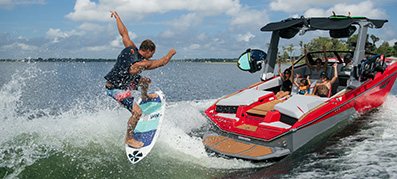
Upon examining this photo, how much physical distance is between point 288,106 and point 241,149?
120cm

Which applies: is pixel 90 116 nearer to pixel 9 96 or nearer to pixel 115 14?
pixel 9 96

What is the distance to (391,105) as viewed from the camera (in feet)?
28.9

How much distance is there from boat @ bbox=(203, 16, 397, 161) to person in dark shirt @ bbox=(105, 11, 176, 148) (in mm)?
1527

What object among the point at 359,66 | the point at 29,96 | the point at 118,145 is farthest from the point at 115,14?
the point at 29,96

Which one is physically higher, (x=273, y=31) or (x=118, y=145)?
(x=273, y=31)

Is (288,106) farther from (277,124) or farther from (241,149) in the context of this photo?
(241,149)

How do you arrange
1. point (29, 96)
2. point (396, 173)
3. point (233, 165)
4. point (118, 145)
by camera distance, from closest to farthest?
point (396, 173) → point (233, 165) → point (118, 145) → point (29, 96)

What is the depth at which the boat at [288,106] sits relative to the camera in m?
5.28

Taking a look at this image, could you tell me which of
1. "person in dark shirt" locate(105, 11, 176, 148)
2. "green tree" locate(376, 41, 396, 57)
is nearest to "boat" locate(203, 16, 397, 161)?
"person in dark shirt" locate(105, 11, 176, 148)

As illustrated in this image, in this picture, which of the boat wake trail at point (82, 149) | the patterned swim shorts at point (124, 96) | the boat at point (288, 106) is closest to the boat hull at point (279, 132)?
the boat at point (288, 106)

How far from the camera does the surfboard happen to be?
4750 mm

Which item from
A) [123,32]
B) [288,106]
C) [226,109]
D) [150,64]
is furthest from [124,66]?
[288,106]

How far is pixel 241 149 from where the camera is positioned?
5.29m

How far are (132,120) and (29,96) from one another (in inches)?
444
